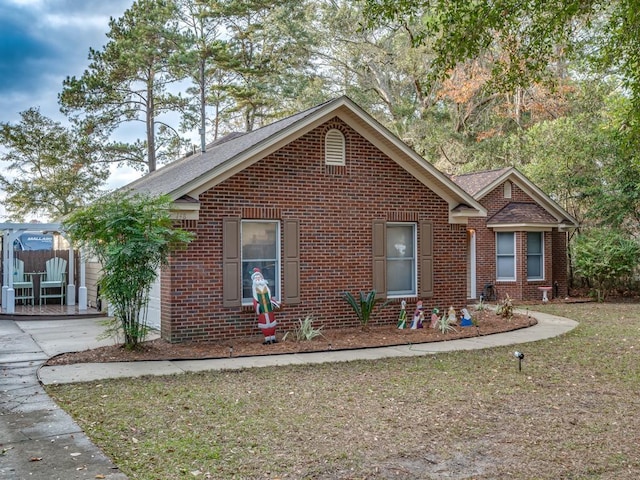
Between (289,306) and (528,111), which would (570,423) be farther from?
(528,111)

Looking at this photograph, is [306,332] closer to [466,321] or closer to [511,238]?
[466,321]

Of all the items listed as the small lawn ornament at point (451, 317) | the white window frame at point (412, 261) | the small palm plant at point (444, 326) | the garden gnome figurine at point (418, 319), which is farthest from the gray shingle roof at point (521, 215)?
the garden gnome figurine at point (418, 319)

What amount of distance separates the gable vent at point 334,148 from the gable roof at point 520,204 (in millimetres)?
8435

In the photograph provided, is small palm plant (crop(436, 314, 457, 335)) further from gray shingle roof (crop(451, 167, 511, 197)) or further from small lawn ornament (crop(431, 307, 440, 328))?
gray shingle roof (crop(451, 167, 511, 197))

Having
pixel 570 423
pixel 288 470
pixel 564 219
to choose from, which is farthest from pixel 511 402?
pixel 564 219

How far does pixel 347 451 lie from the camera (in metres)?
5.03

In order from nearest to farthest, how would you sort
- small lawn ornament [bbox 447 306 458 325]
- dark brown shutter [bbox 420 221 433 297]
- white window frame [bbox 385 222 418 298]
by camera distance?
small lawn ornament [bbox 447 306 458 325]
white window frame [bbox 385 222 418 298]
dark brown shutter [bbox 420 221 433 297]

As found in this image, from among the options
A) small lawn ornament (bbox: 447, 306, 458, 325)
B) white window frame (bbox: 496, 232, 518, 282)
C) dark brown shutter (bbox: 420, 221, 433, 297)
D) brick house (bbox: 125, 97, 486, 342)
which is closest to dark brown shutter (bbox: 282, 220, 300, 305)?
brick house (bbox: 125, 97, 486, 342)

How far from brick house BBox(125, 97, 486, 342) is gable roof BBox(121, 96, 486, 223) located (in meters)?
0.02

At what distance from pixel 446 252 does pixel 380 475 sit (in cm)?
911

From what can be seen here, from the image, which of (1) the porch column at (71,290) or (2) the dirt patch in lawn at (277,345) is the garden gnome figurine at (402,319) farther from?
(1) the porch column at (71,290)

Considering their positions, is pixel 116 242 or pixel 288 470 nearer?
pixel 288 470

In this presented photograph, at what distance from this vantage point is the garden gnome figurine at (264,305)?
33.0 feet

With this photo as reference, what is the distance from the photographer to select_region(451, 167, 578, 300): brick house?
18891mm
